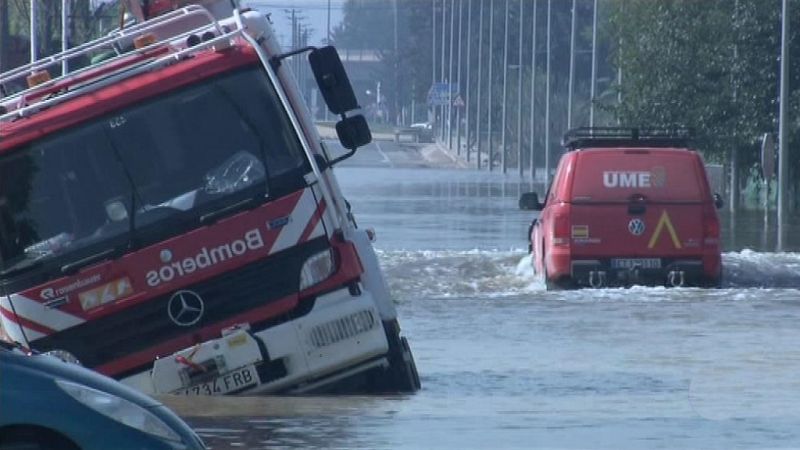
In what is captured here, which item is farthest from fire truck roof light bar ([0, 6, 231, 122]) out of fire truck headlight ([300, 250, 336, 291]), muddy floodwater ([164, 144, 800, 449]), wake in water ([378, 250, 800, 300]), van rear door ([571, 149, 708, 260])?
wake in water ([378, 250, 800, 300])

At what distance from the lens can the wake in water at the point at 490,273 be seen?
77.6ft

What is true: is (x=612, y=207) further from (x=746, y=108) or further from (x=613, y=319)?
(x=746, y=108)

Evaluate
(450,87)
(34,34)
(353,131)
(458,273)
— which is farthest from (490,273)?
(450,87)

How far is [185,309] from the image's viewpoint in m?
12.4

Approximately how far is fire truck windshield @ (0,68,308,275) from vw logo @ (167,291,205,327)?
1.36 feet

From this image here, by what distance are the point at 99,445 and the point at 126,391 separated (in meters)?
0.42

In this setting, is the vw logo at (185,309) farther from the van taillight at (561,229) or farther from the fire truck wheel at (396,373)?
the van taillight at (561,229)

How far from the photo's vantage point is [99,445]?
316 inches

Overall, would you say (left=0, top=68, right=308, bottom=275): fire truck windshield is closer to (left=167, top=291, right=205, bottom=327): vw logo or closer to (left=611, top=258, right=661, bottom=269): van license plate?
(left=167, top=291, right=205, bottom=327): vw logo

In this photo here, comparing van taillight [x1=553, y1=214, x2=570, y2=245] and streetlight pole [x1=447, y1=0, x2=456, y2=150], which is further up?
van taillight [x1=553, y1=214, x2=570, y2=245]

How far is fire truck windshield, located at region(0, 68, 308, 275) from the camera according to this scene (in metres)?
12.4

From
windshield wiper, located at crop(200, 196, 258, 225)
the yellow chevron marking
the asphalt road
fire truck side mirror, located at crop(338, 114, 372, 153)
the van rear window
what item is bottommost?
the asphalt road

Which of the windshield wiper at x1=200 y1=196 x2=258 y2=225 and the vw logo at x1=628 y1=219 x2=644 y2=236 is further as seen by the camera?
the vw logo at x1=628 y1=219 x2=644 y2=236

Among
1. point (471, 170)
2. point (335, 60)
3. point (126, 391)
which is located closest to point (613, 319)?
point (335, 60)
